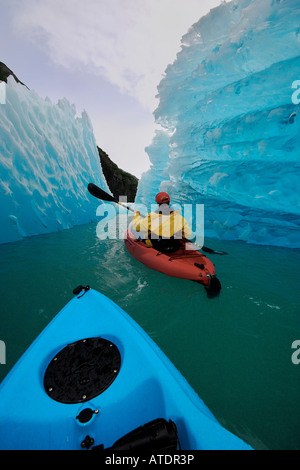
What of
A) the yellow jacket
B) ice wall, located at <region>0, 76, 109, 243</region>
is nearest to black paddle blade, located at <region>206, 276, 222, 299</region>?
the yellow jacket

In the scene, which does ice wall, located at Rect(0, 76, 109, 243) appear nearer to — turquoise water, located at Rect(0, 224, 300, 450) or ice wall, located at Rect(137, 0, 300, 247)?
turquoise water, located at Rect(0, 224, 300, 450)

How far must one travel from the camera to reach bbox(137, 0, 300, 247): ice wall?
3.95 m

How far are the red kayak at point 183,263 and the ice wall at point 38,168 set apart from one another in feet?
14.4

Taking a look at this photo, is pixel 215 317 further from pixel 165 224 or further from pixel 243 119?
pixel 243 119

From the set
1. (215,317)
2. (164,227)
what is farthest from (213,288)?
(164,227)

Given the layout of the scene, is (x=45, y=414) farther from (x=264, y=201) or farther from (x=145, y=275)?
(x=264, y=201)

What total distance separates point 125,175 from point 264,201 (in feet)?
97.1

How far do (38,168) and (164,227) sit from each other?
19.9ft

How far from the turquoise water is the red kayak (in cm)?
18

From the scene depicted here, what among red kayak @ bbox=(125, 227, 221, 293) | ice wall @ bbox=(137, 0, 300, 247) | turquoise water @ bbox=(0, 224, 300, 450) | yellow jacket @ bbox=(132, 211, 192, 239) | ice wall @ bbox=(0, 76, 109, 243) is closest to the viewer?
turquoise water @ bbox=(0, 224, 300, 450)

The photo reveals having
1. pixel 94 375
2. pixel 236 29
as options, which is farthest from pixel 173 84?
pixel 94 375

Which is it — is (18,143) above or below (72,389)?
above

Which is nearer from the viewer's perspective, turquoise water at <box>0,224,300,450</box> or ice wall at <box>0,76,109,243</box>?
turquoise water at <box>0,224,300,450</box>

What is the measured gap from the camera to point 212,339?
2.18 m
